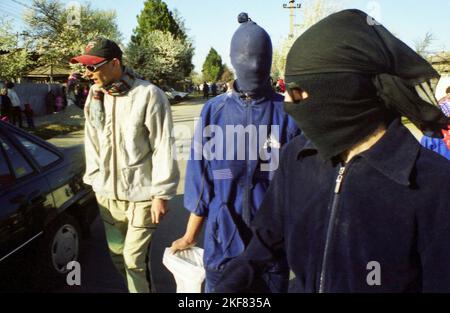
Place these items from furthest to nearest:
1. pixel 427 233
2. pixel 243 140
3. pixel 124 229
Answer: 1. pixel 124 229
2. pixel 243 140
3. pixel 427 233

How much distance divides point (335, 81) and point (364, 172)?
30cm

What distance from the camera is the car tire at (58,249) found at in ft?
9.87

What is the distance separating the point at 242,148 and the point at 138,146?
981 millimetres

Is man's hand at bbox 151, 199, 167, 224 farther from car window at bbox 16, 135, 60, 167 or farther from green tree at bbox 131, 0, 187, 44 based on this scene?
green tree at bbox 131, 0, 187, 44

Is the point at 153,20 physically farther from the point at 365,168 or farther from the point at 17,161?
the point at 365,168

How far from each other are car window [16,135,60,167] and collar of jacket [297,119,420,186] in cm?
293

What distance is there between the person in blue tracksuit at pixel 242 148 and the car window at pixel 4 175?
160 centimetres

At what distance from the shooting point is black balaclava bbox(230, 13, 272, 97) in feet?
6.25

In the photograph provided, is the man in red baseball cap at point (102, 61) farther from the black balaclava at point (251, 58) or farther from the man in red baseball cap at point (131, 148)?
the black balaclava at point (251, 58)

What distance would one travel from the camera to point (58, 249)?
3258mm

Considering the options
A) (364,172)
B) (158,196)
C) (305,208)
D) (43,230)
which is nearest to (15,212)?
(43,230)

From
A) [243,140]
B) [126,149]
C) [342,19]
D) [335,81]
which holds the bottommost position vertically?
[126,149]

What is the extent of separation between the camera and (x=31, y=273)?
2.85 metres

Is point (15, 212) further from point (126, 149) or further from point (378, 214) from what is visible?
point (378, 214)
